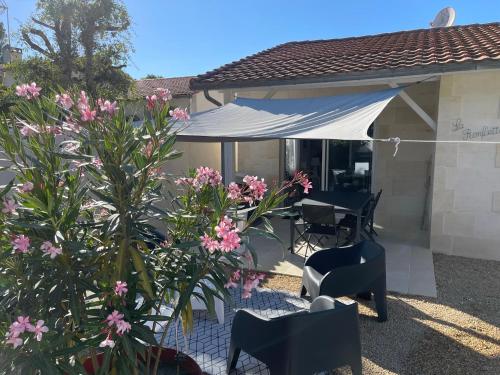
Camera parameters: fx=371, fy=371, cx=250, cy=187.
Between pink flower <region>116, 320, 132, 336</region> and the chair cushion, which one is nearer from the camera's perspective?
pink flower <region>116, 320, 132, 336</region>

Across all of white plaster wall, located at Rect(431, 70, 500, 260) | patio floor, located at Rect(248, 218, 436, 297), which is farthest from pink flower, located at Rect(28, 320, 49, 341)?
white plaster wall, located at Rect(431, 70, 500, 260)

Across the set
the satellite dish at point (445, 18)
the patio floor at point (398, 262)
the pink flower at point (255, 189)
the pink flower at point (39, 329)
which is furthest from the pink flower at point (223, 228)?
the satellite dish at point (445, 18)

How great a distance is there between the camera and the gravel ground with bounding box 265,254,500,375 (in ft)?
13.0

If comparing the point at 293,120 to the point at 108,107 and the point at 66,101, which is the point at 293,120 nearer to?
the point at 108,107

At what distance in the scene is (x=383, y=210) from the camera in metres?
10.3

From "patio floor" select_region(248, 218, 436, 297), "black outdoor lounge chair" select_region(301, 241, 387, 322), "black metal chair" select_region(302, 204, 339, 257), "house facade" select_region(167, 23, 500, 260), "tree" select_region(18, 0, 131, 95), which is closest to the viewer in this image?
"black outdoor lounge chair" select_region(301, 241, 387, 322)

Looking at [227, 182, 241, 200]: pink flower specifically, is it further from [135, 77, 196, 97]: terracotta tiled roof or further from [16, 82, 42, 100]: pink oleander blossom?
[135, 77, 196, 97]: terracotta tiled roof

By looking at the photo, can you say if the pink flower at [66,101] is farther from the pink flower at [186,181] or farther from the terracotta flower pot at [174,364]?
the terracotta flower pot at [174,364]

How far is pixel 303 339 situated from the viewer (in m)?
3.14

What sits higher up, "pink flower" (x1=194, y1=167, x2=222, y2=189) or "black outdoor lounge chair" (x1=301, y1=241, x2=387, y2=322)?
"pink flower" (x1=194, y1=167, x2=222, y2=189)

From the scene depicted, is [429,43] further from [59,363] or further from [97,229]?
[59,363]

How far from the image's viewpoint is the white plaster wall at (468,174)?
7.12m

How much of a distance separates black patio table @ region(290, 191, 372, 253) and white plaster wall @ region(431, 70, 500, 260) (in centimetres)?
152

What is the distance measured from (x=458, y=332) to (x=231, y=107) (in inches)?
231
